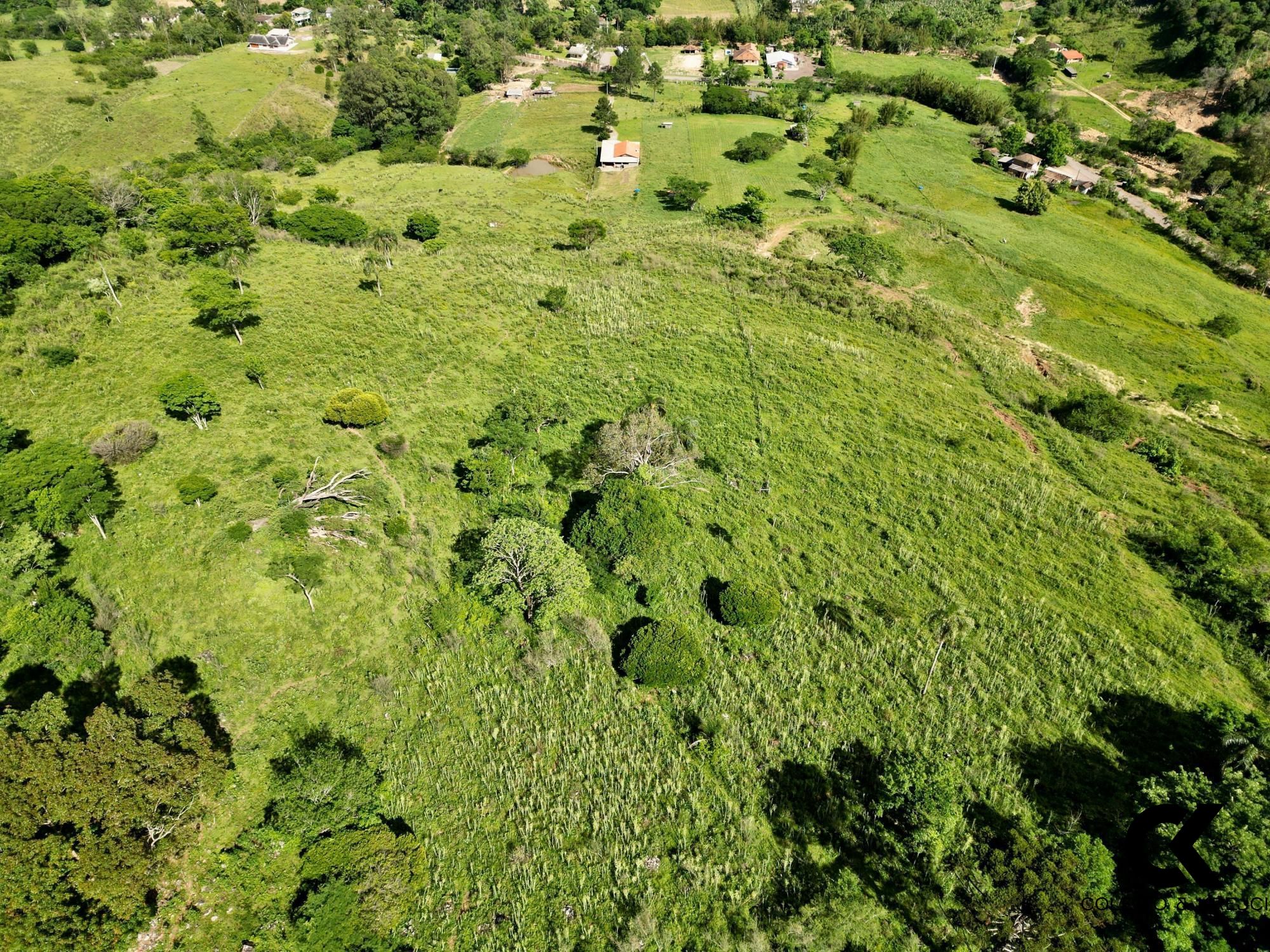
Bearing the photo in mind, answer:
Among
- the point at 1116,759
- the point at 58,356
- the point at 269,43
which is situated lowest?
the point at 1116,759

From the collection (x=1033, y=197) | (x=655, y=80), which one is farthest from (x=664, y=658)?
(x=655, y=80)

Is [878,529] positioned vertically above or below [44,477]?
A: below

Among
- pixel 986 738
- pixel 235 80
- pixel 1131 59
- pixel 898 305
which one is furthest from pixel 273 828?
pixel 1131 59

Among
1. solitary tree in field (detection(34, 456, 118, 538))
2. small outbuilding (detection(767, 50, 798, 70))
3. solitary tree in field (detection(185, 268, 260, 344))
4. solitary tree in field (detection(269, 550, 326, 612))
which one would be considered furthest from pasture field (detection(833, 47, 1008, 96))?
solitary tree in field (detection(34, 456, 118, 538))

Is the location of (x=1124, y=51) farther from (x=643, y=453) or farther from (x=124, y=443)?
(x=124, y=443)

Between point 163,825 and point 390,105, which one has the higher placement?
point 390,105

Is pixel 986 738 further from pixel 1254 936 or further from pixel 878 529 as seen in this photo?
pixel 878 529

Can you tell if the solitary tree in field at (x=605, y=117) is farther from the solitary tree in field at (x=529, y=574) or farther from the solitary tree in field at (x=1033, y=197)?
the solitary tree in field at (x=529, y=574)
